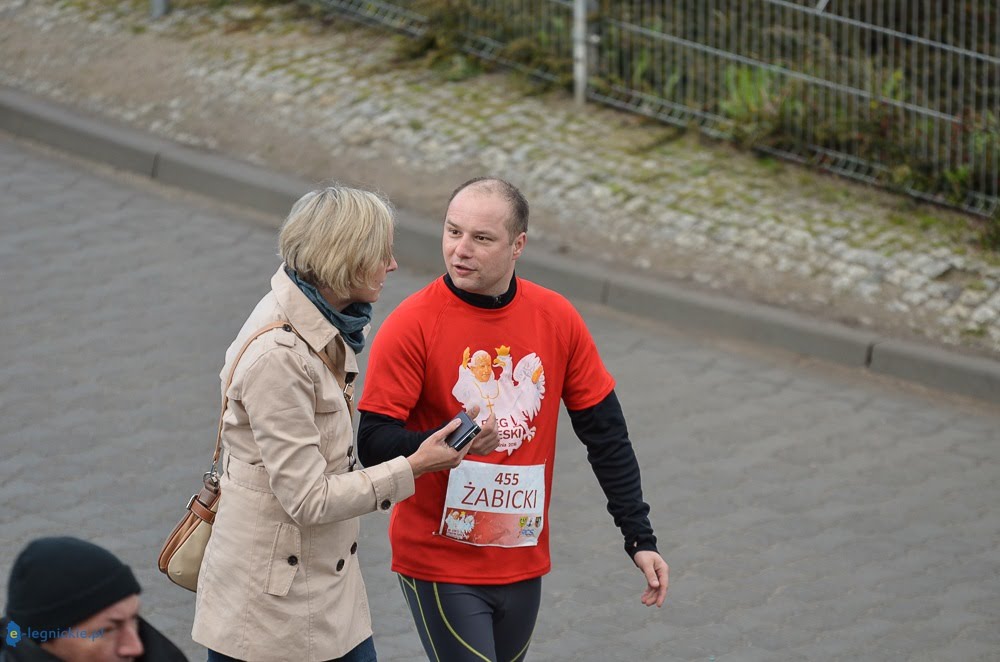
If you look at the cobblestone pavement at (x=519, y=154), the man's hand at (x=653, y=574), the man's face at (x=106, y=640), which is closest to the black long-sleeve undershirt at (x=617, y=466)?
the man's hand at (x=653, y=574)

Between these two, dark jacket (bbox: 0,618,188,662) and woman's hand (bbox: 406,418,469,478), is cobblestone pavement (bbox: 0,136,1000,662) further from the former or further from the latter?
dark jacket (bbox: 0,618,188,662)

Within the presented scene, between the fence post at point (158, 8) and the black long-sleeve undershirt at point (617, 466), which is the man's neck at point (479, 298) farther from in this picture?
the fence post at point (158, 8)

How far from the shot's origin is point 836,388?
26.0 feet

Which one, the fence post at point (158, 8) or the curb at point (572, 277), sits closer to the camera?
the curb at point (572, 277)

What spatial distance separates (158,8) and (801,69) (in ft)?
16.9

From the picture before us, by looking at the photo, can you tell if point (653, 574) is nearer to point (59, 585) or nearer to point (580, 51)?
point (59, 585)

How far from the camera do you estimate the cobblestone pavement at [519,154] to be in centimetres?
871

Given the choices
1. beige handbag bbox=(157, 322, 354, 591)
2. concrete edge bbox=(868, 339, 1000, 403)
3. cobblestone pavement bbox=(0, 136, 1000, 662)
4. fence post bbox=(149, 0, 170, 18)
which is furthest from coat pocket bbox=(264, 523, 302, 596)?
fence post bbox=(149, 0, 170, 18)

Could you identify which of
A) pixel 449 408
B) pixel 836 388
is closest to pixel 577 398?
pixel 449 408

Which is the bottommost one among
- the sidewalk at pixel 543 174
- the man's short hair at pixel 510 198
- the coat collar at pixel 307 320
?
the sidewalk at pixel 543 174

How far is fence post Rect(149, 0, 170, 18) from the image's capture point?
38.6ft

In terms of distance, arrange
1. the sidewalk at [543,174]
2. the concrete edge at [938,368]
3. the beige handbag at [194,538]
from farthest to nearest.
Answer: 1. the sidewalk at [543,174]
2. the concrete edge at [938,368]
3. the beige handbag at [194,538]

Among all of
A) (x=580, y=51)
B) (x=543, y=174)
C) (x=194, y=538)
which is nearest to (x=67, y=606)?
(x=194, y=538)

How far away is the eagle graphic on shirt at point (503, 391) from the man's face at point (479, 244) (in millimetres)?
180
